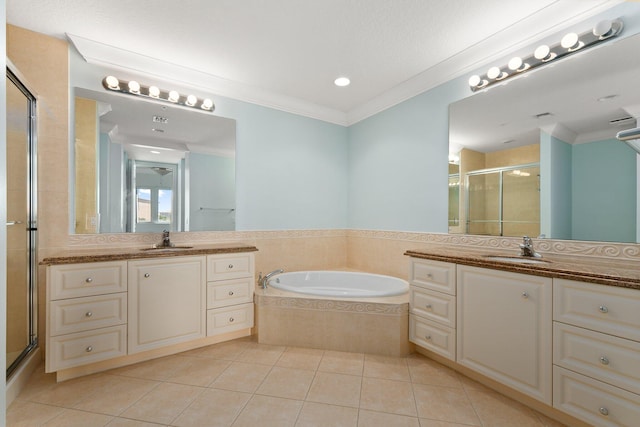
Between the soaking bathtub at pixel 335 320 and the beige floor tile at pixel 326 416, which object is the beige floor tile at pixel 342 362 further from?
the beige floor tile at pixel 326 416

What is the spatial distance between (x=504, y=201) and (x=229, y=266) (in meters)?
2.26

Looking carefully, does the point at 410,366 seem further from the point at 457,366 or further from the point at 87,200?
the point at 87,200

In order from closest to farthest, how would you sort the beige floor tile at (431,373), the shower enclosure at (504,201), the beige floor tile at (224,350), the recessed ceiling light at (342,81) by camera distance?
1. the beige floor tile at (431,373)
2. the shower enclosure at (504,201)
3. the beige floor tile at (224,350)
4. the recessed ceiling light at (342,81)

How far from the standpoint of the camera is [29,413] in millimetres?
1564

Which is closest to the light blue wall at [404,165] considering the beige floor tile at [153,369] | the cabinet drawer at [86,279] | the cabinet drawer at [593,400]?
the cabinet drawer at [593,400]

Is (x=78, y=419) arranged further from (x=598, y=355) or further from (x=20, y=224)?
(x=598, y=355)

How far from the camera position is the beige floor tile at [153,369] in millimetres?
1951

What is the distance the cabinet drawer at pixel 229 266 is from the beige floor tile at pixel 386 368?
3.99 feet

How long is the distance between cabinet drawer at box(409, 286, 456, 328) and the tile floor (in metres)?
0.37

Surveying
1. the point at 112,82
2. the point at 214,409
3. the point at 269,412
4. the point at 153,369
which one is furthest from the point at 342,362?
the point at 112,82

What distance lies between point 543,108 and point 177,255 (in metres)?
2.84

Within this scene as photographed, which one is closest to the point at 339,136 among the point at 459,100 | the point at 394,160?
the point at 394,160

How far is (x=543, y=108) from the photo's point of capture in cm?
197

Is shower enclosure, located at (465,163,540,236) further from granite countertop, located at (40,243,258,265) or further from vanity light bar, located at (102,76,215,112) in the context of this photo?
vanity light bar, located at (102,76,215,112)
